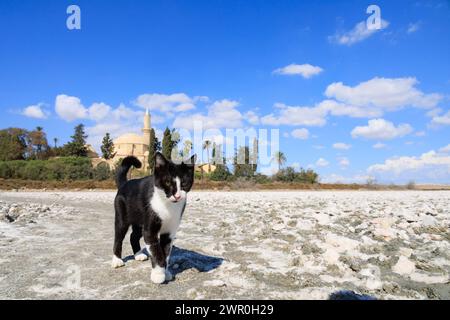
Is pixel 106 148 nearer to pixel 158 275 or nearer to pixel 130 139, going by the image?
pixel 130 139

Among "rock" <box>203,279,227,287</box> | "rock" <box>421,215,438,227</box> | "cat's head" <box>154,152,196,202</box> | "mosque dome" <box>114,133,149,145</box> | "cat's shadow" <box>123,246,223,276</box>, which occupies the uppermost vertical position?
"mosque dome" <box>114,133,149,145</box>

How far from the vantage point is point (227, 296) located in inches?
132

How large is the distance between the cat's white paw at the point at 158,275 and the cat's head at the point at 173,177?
0.79 meters

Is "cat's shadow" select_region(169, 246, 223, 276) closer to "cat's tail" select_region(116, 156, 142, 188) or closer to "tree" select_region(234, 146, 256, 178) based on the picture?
"cat's tail" select_region(116, 156, 142, 188)

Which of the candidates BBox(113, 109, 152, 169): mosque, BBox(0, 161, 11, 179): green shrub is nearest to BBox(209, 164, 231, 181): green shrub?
BBox(0, 161, 11, 179): green shrub

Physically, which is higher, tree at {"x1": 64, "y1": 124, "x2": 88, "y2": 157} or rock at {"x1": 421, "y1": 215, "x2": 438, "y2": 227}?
tree at {"x1": 64, "y1": 124, "x2": 88, "y2": 157}

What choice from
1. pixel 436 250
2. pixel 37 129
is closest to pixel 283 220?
pixel 436 250

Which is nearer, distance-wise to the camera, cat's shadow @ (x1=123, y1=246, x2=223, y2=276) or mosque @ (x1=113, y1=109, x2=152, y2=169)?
cat's shadow @ (x1=123, y1=246, x2=223, y2=276)

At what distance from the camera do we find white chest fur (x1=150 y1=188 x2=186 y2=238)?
402 centimetres

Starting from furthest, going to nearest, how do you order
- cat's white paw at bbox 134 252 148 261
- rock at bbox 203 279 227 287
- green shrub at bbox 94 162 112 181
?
green shrub at bbox 94 162 112 181
cat's white paw at bbox 134 252 148 261
rock at bbox 203 279 227 287

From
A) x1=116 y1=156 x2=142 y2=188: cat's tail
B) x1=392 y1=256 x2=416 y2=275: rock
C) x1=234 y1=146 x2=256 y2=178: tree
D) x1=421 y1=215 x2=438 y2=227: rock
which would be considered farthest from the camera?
x1=234 y1=146 x2=256 y2=178: tree

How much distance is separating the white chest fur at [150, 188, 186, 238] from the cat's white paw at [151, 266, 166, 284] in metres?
0.46
